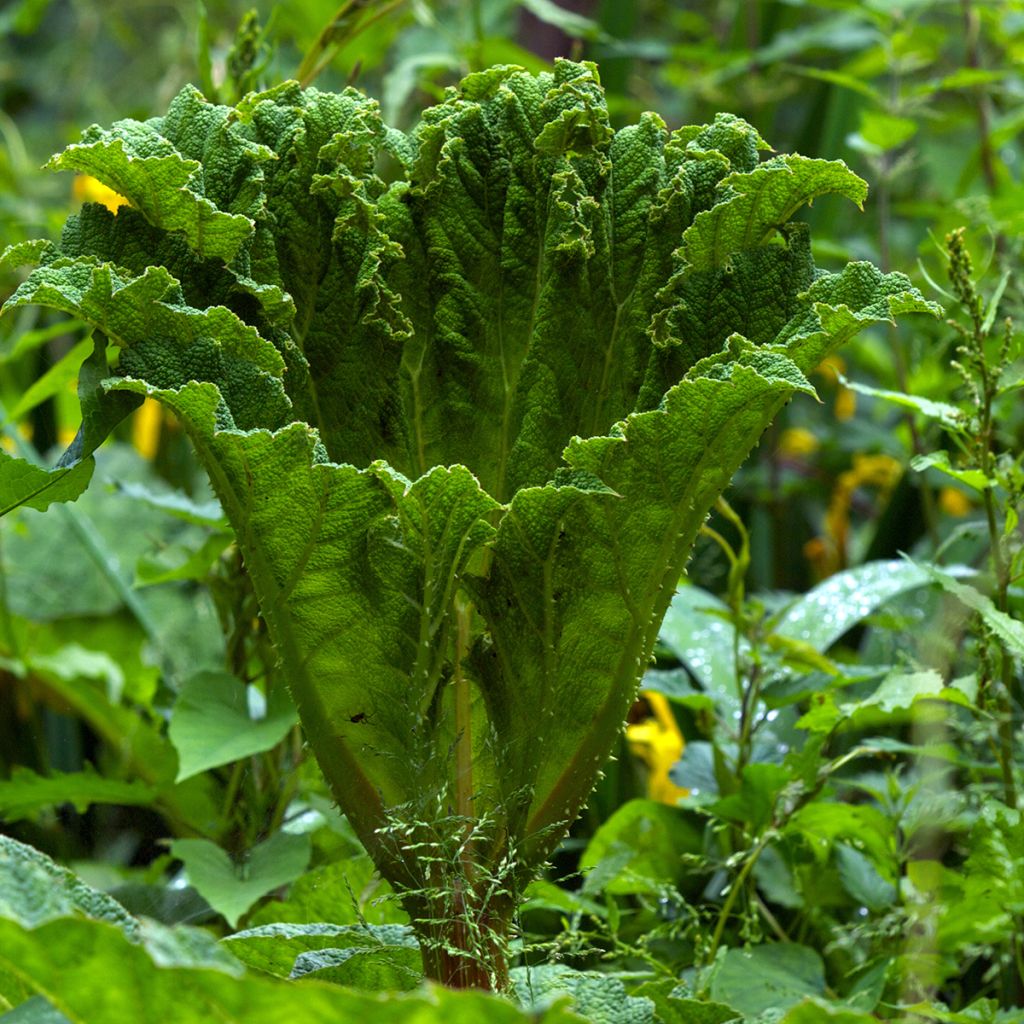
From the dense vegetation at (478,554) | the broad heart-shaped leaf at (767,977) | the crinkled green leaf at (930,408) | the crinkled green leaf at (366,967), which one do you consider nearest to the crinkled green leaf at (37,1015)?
the dense vegetation at (478,554)

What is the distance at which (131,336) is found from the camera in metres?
0.54

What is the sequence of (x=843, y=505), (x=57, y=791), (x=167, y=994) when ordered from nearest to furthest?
(x=167, y=994) → (x=57, y=791) → (x=843, y=505)

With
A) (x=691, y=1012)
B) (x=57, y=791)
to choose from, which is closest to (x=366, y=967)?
(x=691, y=1012)

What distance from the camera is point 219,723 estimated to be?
860 millimetres

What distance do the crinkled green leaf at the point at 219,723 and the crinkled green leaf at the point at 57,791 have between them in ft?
0.23

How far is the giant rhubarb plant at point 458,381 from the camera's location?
1.76 ft

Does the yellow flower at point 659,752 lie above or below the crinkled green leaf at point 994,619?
below

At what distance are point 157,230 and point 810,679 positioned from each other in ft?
1.87

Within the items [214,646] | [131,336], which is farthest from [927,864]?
[214,646]

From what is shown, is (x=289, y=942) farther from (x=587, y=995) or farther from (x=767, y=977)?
(x=767, y=977)

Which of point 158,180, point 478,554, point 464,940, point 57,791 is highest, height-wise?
point 158,180

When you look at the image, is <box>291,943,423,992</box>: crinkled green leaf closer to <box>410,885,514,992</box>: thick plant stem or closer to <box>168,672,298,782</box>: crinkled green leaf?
<box>410,885,514,992</box>: thick plant stem

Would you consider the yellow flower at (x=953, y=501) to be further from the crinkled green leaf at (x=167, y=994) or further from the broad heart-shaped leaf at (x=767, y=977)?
the crinkled green leaf at (x=167, y=994)

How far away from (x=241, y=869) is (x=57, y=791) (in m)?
0.15
